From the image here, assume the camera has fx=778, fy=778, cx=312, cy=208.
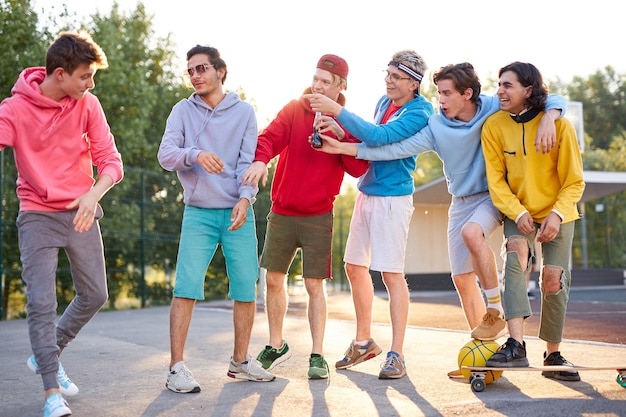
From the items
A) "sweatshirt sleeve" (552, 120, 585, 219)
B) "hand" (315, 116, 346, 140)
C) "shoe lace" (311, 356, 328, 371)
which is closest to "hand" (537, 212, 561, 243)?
"sweatshirt sleeve" (552, 120, 585, 219)

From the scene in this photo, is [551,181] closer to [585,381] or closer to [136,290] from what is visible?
[585,381]

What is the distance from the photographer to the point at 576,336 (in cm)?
745

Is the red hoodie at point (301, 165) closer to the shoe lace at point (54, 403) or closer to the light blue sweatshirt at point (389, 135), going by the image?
the light blue sweatshirt at point (389, 135)

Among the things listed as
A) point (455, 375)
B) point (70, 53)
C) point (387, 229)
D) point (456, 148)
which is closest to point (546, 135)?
point (456, 148)

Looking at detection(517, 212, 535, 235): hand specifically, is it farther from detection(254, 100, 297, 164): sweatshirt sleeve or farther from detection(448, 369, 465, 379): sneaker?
detection(254, 100, 297, 164): sweatshirt sleeve

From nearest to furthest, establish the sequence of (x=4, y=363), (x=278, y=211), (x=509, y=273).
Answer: (x=509, y=273)
(x=278, y=211)
(x=4, y=363)

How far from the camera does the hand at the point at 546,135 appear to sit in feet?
13.9

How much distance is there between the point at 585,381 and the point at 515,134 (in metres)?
1.44

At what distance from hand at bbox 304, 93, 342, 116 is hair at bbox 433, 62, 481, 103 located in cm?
69

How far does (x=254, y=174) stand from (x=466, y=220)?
4.35 feet

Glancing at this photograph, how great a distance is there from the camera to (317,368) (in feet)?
15.1

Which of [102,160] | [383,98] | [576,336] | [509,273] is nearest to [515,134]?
[509,273]

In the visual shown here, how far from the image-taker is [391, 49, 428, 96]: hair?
16.3 ft

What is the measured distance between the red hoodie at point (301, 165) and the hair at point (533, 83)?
1121mm
